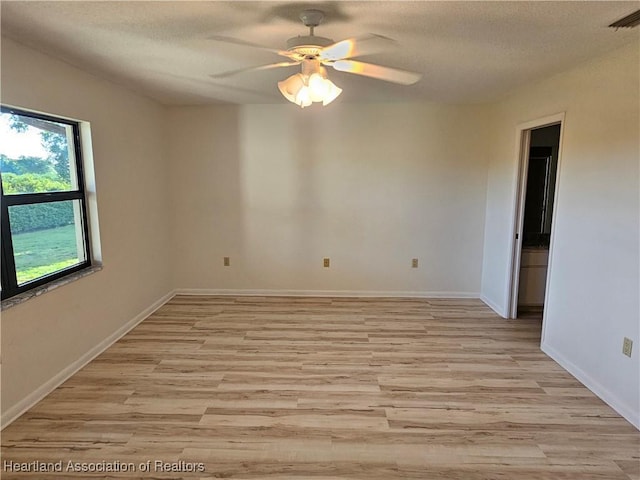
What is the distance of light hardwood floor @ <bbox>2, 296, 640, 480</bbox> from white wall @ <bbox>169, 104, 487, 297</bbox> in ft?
3.70

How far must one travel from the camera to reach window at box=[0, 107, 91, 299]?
2416 mm

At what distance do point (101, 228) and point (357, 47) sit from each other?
100 inches

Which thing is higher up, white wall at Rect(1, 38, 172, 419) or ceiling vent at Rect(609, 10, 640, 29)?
ceiling vent at Rect(609, 10, 640, 29)

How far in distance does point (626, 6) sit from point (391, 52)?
122 centimetres

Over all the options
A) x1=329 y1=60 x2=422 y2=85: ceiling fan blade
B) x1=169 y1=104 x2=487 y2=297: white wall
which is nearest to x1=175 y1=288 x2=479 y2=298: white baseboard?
x1=169 y1=104 x2=487 y2=297: white wall

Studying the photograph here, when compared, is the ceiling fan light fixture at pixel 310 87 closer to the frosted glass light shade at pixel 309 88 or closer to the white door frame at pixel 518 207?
the frosted glass light shade at pixel 309 88

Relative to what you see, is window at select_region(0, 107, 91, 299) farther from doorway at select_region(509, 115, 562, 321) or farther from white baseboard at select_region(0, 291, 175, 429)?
doorway at select_region(509, 115, 562, 321)

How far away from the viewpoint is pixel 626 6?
185cm

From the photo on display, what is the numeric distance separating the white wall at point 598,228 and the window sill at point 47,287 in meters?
3.82

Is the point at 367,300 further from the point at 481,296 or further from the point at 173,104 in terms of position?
the point at 173,104

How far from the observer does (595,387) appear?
8.84 feet

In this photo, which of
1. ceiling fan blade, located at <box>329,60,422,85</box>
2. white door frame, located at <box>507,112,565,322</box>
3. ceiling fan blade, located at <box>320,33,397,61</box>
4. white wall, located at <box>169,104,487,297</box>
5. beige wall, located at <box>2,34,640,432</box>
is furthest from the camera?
white wall, located at <box>169,104,487,297</box>

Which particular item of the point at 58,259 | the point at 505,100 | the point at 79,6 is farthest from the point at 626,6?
the point at 58,259

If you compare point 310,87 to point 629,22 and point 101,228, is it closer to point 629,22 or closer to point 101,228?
point 629,22
